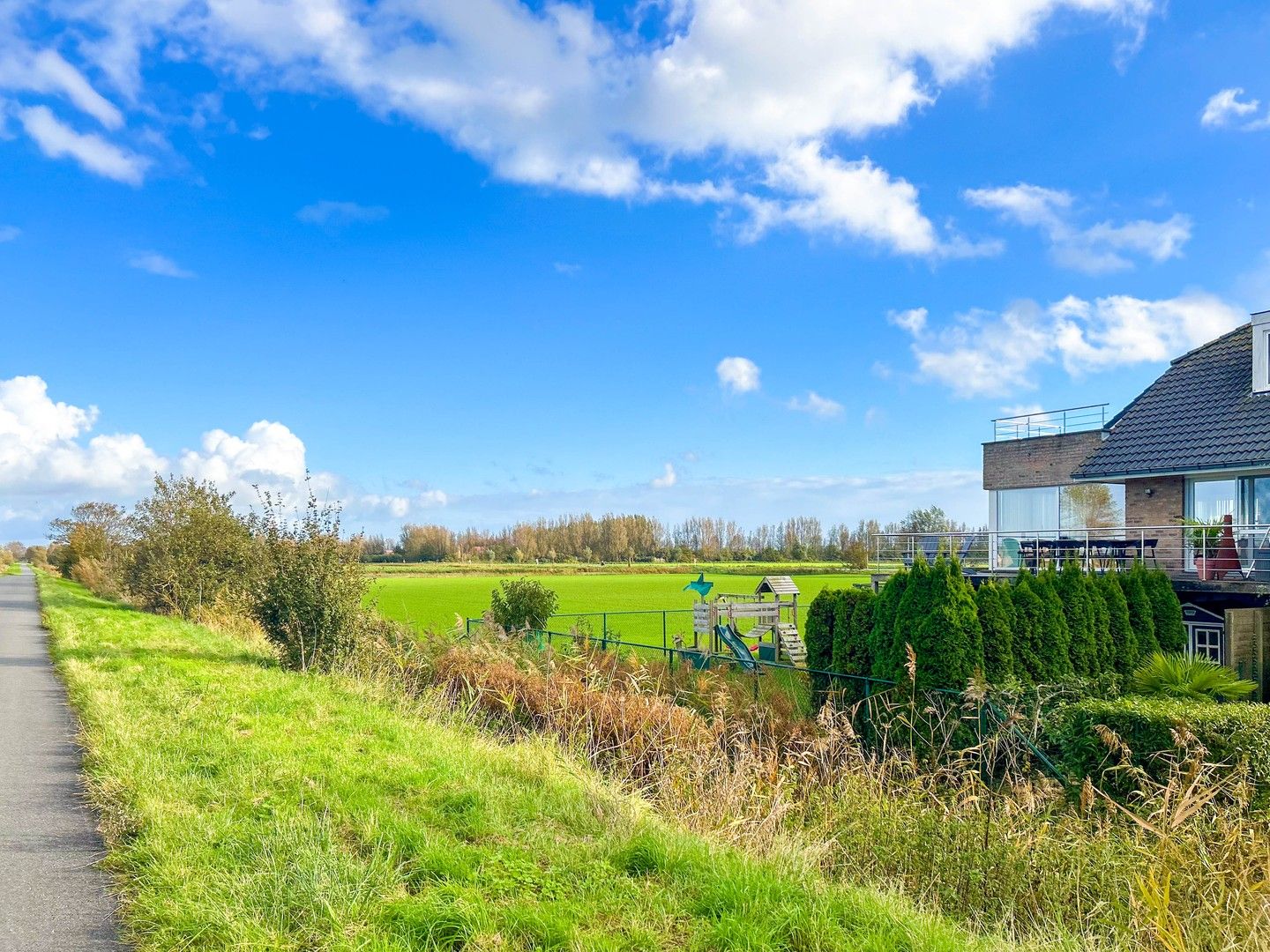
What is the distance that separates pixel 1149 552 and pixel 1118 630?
260 inches

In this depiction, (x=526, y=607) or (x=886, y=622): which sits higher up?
(x=886, y=622)

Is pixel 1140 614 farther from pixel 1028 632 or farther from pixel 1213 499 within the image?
pixel 1213 499

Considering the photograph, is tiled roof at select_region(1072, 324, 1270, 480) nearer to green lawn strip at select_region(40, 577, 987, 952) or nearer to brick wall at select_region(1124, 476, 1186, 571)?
brick wall at select_region(1124, 476, 1186, 571)

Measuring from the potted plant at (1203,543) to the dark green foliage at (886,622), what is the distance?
743 cm

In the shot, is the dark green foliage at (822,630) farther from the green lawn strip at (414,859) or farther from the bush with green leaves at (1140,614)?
the green lawn strip at (414,859)

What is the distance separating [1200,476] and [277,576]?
19074 mm

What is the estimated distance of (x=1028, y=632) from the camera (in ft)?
40.9

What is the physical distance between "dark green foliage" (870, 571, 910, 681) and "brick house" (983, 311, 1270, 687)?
6003 mm

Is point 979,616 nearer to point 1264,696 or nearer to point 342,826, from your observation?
point 1264,696

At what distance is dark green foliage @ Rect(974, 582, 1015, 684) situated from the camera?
39.2 ft

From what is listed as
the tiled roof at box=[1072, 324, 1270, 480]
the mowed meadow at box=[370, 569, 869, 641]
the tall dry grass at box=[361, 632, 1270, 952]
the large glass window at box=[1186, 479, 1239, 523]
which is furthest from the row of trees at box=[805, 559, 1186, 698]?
the mowed meadow at box=[370, 569, 869, 641]

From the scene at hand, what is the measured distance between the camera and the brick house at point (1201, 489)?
15820 millimetres

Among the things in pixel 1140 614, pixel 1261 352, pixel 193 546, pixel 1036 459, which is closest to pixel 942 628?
pixel 1140 614

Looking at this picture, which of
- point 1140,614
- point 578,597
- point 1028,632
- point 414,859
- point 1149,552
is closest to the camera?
point 414,859
